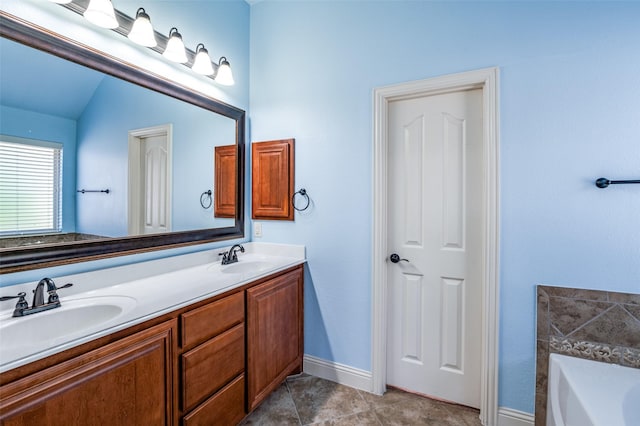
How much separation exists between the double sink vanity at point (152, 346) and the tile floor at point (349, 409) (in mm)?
151

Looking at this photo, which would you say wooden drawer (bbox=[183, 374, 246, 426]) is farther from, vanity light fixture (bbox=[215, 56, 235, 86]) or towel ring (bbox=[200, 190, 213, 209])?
vanity light fixture (bbox=[215, 56, 235, 86])

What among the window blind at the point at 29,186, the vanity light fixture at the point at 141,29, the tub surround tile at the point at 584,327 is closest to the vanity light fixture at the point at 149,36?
the vanity light fixture at the point at 141,29

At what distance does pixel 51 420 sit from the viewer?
34.3 inches

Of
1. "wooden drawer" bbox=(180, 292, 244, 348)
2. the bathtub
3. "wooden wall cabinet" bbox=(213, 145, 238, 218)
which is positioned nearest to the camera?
the bathtub

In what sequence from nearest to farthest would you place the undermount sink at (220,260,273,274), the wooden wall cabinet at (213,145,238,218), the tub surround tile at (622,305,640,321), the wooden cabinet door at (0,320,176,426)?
the wooden cabinet door at (0,320,176,426) < the tub surround tile at (622,305,640,321) < the undermount sink at (220,260,273,274) < the wooden wall cabinet at (213,145,238,218)

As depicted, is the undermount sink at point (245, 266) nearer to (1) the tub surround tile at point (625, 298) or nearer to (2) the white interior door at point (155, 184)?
(2) the white interior door at point (155, 184)

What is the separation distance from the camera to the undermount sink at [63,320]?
103cm

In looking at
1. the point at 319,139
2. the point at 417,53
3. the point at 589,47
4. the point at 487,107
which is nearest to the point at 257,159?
the point at 319,139

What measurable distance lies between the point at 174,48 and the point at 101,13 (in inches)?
14.8

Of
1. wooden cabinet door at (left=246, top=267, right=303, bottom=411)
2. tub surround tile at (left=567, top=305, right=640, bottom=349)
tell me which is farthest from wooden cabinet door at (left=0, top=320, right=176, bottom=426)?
tub surround tile at (left=567, top=305, right=640, bottom=349)

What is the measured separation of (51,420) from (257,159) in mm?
1799

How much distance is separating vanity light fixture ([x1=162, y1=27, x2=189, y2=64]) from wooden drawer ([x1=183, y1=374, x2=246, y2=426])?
1822 millimetres

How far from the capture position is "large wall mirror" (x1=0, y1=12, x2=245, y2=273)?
1.20 meters

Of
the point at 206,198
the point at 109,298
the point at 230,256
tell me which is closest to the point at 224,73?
the point at 206,198
